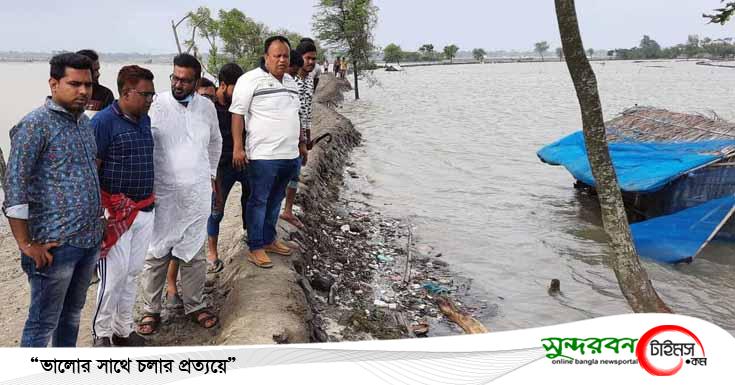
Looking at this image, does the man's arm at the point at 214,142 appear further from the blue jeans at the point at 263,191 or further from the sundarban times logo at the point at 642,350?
the sundarban times logo at the point at 642,350

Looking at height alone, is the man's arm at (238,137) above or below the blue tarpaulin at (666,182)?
above

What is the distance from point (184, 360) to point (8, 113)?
20.7 metres

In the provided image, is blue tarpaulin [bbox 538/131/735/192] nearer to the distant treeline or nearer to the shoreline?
the shoreline

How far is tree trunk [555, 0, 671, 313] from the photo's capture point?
145 inches

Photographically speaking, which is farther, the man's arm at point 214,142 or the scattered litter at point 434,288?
the scattered litter at point 434,288

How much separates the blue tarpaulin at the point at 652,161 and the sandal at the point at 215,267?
5.85m

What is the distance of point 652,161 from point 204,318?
281 inches

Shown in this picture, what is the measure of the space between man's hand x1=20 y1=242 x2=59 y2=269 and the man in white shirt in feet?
5.95

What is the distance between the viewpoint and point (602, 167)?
390 centimetres

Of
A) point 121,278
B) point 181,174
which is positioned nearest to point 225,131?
point 181,174

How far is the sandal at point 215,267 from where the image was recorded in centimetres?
519

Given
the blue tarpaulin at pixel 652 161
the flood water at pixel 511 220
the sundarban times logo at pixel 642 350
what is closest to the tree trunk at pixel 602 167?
the sundarban times logo at pixel 642 350

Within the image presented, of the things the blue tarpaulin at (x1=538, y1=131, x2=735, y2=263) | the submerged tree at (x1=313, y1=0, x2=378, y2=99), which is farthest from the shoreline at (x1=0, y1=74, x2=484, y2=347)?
the submerged tree at (x1=313, y1=0, x2=378, y2=99)

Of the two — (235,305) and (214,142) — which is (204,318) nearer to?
(235,305)
